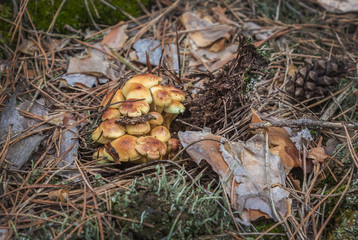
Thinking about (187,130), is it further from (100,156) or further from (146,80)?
(100,156)

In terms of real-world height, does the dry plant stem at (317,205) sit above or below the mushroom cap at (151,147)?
below

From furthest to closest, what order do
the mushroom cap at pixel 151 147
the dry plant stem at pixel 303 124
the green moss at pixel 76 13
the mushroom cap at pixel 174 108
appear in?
the green moss at pixel 76 13, the mushroom cap at pixel 174 108, the dry plant stem at pixel 303 124, the mushroom cap at pixel 151 147

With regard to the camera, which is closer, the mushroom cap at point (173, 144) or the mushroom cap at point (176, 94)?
the mushroom cap at point (173, 144)

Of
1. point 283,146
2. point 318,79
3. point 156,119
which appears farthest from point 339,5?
point 156,119

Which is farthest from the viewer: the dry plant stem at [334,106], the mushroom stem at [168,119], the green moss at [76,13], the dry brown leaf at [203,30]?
the dry brown leaf at [203,30]

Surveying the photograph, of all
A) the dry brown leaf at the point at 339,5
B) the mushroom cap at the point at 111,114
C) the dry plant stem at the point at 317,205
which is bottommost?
the dry plant stem at the point at 317,205

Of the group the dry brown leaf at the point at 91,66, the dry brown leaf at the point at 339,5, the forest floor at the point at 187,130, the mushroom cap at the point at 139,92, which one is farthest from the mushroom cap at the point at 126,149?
the dry brown leaf at the point at 339,5

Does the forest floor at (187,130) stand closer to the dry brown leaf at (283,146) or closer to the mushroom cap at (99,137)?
the dry brown leaf at (283,146)
